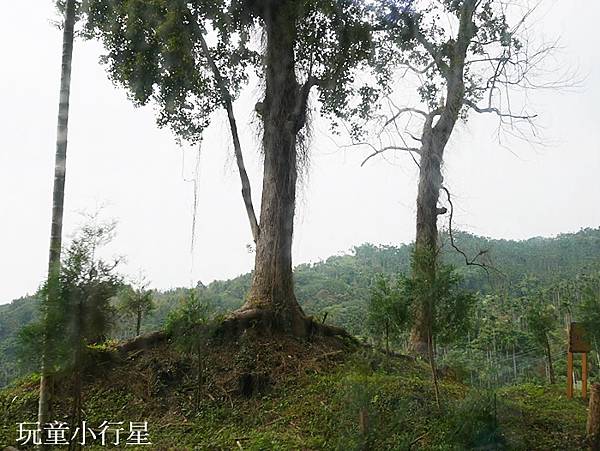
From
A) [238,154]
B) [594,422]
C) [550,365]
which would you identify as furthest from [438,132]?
[594,422]

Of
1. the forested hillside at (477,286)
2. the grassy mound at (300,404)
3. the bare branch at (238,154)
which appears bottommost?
the grassy mound at (300,404)

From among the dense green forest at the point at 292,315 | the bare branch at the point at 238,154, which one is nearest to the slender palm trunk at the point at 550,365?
the dense green forest at the point at 292,315

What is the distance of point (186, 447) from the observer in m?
5.53

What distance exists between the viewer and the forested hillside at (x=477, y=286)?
9.01 metres

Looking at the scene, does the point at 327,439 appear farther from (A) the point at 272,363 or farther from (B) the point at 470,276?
(B) the point at 470,276

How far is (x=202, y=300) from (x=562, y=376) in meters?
6.63

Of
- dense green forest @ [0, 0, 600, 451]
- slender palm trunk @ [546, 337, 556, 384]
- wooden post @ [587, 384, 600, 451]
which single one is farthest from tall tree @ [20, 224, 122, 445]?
slender palm trunk @ [546, 337, 556, 384]

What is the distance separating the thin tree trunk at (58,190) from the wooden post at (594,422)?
4668mm

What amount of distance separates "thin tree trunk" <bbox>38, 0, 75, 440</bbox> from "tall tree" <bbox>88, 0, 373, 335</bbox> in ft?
6.17

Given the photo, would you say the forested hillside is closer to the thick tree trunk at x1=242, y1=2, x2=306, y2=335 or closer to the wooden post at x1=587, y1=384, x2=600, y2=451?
the thick tree trunk at x1=242, y1=2, x2=306, y2=335

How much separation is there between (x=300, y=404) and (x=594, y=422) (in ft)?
9.58

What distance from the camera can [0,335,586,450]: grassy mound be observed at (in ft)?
16.7

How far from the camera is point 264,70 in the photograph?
855 cm

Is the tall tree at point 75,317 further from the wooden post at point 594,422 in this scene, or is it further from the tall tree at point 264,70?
the wooden post at point 594,422
